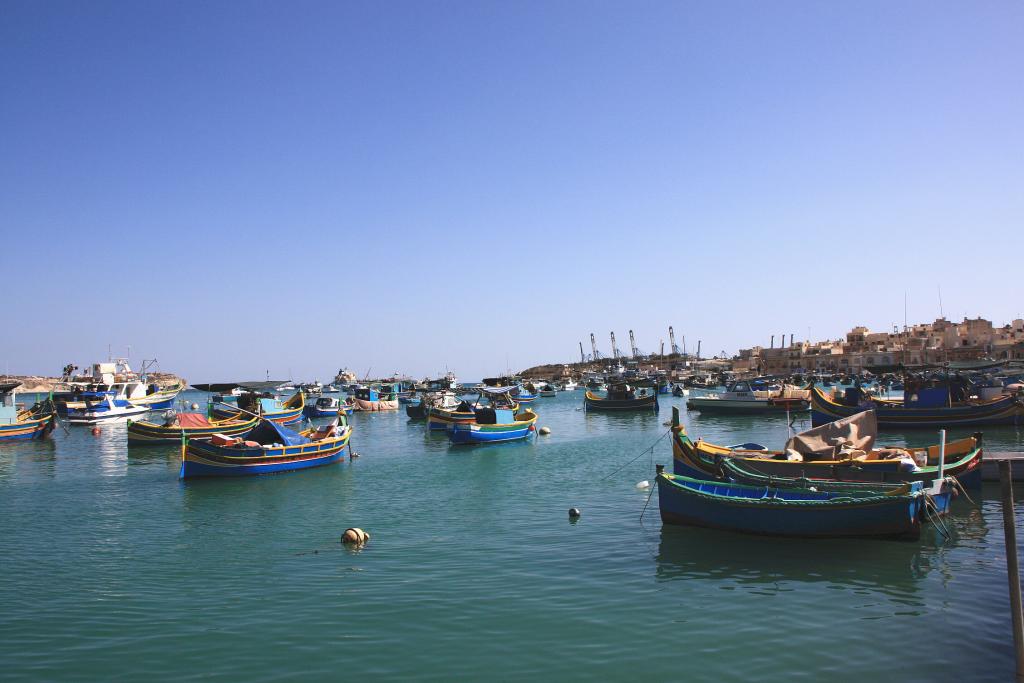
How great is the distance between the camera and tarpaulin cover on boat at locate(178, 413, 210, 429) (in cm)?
4097

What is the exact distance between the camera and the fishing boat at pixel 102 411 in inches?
2189

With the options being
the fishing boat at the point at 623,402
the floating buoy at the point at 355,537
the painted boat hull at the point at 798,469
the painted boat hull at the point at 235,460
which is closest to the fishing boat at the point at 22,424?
the painted boat hull at the point at 235,460

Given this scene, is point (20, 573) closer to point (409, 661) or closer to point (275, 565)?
point (275, 565)

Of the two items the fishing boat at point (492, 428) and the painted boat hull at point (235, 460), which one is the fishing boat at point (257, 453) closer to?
the painted boat hull at point (235, 460)

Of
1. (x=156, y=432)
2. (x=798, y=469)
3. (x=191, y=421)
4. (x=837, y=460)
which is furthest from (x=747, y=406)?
(x=156, y=432)

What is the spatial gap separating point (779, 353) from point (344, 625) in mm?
177891

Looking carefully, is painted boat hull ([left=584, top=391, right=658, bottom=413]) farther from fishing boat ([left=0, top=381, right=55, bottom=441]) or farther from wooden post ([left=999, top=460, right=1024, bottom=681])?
wooden post ([left=999, top=460, right=1024, bottom=681])

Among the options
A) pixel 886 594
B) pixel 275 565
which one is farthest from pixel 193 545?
pixel 886 594

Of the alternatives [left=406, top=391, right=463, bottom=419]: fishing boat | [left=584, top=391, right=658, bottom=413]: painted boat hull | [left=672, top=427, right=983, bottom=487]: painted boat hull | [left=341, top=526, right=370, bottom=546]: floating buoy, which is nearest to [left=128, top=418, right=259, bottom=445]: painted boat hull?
[left=406, top=391, right=463, bottom=419]: fishing boat

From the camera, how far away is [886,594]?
12055 millimetres

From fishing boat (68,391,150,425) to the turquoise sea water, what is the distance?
37.0 meters

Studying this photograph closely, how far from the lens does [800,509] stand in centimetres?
1459

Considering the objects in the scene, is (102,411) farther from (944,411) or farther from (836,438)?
(944,411)

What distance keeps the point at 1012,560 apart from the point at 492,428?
30.9 meters
